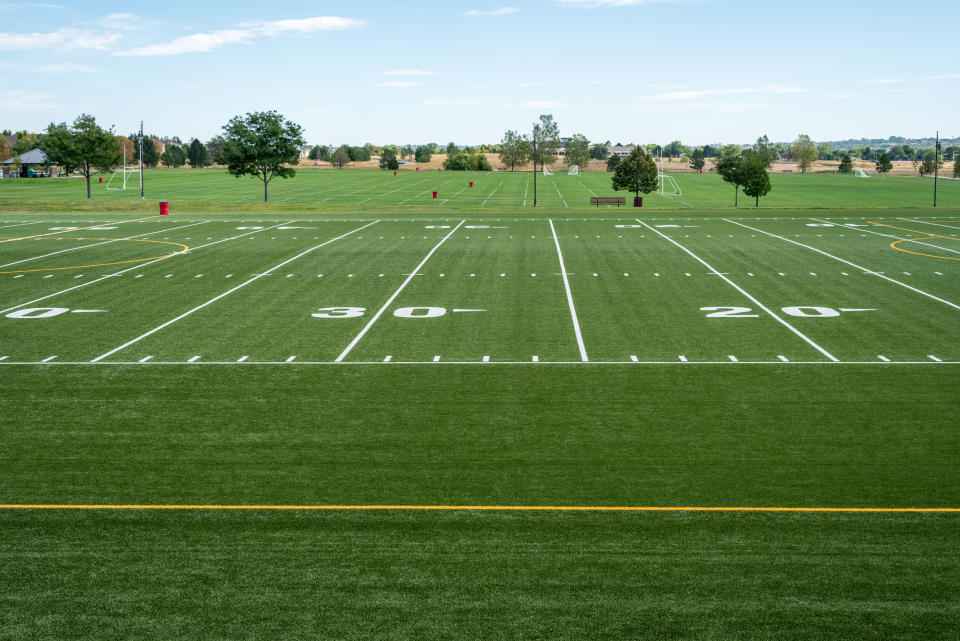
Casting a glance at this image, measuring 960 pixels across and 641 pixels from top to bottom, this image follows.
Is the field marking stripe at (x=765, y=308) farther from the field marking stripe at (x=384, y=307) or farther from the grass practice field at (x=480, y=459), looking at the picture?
the field marking stripe at (x=384, y=307)

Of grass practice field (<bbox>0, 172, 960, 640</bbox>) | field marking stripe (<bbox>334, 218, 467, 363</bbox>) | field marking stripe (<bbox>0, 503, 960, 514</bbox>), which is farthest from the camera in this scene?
field marking stripe (<bbox>334, 218, 467, 363</bbox>)

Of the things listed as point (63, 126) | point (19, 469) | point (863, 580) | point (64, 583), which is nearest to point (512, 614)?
point (863, 580)

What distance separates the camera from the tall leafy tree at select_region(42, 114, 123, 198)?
81.0 meters

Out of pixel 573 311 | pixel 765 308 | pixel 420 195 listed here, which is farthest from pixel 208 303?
pixel 420 195

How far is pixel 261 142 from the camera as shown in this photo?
3051 inches

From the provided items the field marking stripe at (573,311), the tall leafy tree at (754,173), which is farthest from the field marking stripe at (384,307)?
the tall leafy tree at (754,173)

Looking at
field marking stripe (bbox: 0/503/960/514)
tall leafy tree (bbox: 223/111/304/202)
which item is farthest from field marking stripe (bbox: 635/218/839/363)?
tall leafy tree (bbox: 223/111/304/202)

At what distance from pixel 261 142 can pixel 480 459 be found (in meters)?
70.3

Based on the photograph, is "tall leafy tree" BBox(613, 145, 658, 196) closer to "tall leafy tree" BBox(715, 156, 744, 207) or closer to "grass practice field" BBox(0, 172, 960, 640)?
"tall leafy tree" BBox(715, 156, 744, 207)

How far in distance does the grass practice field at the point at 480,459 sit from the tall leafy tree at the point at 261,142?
1999 inches

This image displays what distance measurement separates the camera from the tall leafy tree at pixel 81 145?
3189 inches

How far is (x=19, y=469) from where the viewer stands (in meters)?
11.6

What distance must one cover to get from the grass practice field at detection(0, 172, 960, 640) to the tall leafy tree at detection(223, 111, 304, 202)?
50763mm

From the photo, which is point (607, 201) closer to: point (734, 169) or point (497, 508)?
point (734, 169)
